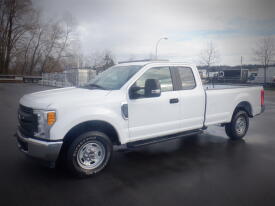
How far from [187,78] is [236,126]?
2.18m

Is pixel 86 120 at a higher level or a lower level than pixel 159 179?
higher

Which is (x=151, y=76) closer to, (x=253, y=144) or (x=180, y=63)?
(x=180, y=63)

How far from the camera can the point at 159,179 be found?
409cm

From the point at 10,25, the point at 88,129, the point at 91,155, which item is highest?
the point at 10,25

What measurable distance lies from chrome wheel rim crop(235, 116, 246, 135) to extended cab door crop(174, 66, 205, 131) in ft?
5.03

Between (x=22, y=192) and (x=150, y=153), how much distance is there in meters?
2.75

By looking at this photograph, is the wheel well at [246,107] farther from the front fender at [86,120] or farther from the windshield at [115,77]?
the front fender at [86,120]

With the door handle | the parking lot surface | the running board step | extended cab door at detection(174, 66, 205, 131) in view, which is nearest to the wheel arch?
the parking lot surface

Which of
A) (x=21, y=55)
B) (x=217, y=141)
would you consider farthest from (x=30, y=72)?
(x=217, y=141)

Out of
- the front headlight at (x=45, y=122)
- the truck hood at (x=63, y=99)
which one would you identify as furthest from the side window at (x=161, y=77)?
the front headlight at (x=45, y=122)

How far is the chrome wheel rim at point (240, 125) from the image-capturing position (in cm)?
652

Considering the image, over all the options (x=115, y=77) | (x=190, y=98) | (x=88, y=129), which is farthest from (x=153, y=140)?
(x=115, y=77)

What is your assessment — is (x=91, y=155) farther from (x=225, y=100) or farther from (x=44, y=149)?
(x=225, y=100)

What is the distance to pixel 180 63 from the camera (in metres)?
5.48
